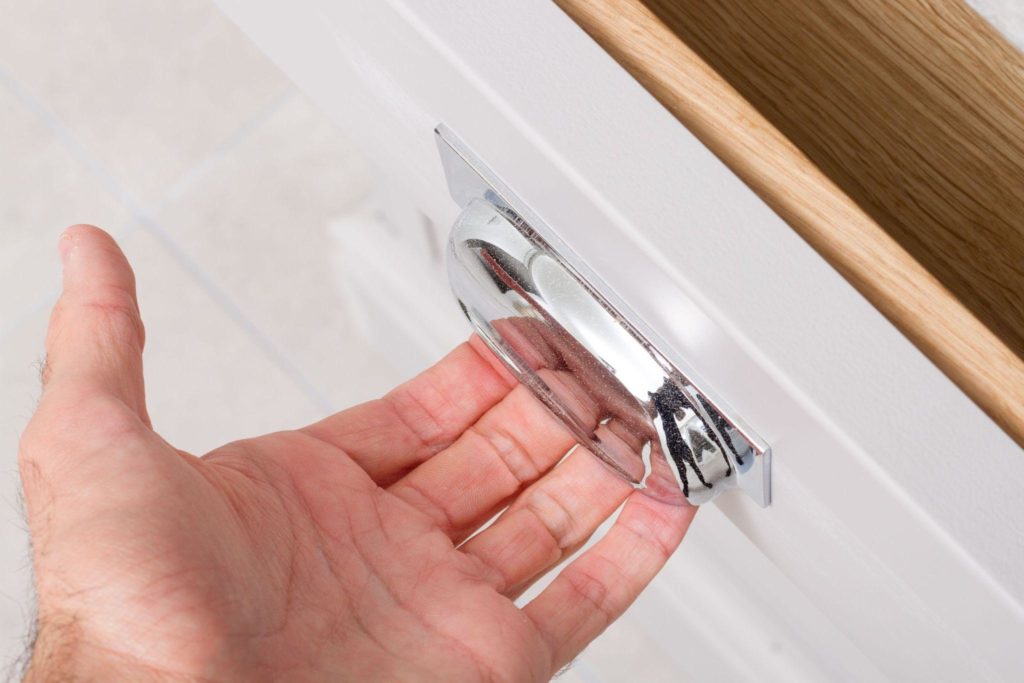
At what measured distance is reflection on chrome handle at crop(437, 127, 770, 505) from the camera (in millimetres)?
447

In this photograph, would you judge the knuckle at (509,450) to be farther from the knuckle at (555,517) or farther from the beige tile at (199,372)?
the beige tile at (199,372)

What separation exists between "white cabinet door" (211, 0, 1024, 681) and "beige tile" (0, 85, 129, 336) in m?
0.67

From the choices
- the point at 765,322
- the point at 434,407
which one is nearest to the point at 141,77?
the point at 434,407

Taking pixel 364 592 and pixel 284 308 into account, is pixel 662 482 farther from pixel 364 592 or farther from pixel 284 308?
pixel 284 308

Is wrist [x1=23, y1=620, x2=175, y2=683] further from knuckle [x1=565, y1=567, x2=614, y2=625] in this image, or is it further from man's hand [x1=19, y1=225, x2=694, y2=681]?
knuckle [x1=565, y1=567, x2=614, y2=625]

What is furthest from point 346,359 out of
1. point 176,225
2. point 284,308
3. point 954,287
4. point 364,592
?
point 954,287

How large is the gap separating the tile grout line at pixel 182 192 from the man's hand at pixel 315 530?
0.41 meters

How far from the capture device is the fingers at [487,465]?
0.63 meters

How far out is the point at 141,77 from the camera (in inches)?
43.9

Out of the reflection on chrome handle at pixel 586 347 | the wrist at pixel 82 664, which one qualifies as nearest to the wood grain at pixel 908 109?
the reflection on chrome handle at pixel 586 347

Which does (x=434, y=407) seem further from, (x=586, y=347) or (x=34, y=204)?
(x=34, y=204)

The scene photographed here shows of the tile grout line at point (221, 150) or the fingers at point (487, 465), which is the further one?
the tile grout line at point (221, 150)

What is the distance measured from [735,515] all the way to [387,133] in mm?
226

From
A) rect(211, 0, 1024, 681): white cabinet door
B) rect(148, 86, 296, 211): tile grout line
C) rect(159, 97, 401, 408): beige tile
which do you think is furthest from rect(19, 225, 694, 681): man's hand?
rect(148, 86, 296, 211): tile grout line
